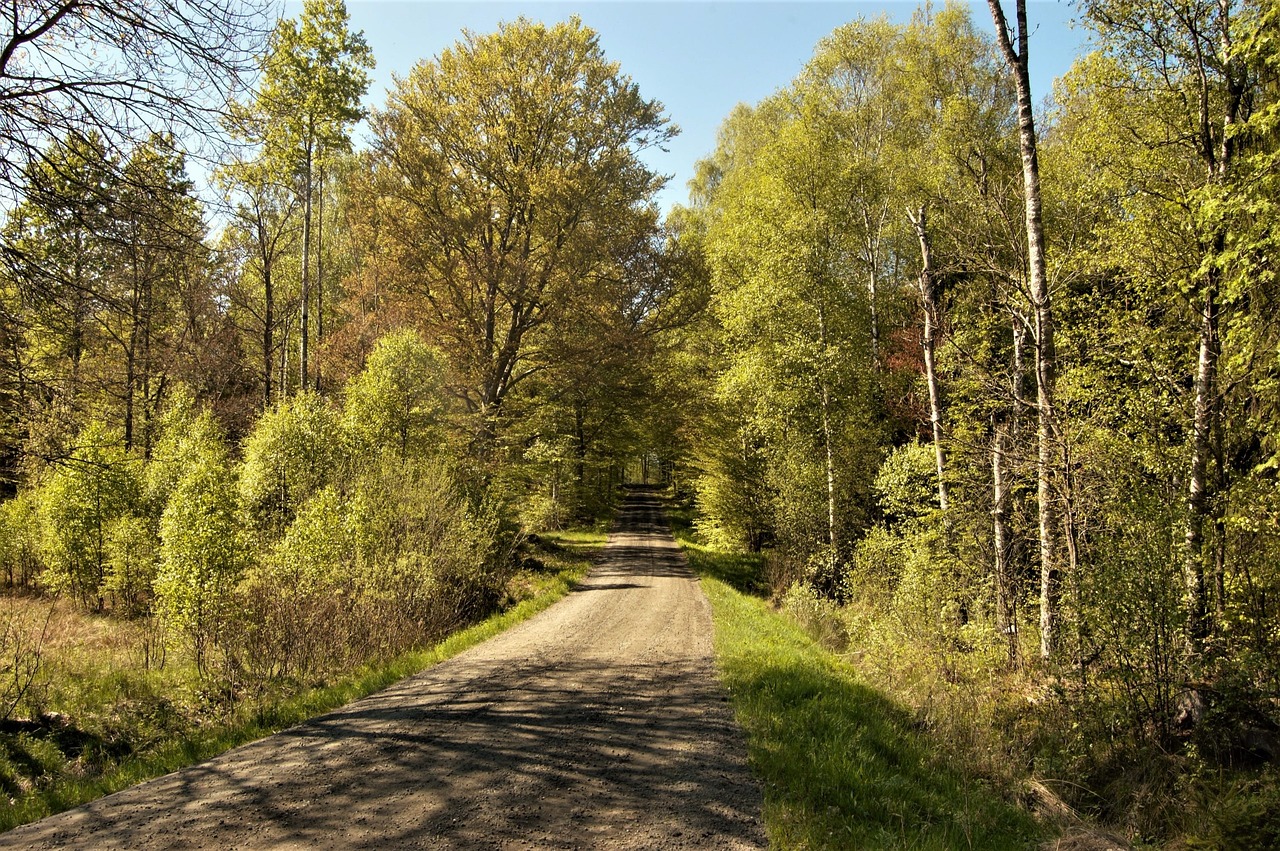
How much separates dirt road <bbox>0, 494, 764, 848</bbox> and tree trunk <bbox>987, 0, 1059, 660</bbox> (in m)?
4.58

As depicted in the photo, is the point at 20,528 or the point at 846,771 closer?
the point at 846,771

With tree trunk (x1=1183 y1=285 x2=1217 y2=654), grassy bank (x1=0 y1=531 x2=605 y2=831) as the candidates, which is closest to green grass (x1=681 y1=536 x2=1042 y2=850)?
tree trunk (x1=1183 y1=285 x2=1217 y2=654)

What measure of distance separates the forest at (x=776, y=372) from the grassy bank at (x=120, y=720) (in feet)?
1.32

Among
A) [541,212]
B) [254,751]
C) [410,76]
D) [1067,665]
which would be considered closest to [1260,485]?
[1067,665]

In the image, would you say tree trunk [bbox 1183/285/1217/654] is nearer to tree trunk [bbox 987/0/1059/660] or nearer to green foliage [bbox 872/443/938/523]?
tree trunk [bbox 987/0/1059/660]

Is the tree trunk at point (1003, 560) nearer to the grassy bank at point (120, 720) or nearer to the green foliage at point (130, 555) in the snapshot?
the grassy bank at point (120, 720)

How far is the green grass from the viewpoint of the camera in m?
5.03

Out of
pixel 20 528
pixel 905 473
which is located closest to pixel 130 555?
pixel 20 528

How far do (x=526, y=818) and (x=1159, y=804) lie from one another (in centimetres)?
642

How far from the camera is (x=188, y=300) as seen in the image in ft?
71.0

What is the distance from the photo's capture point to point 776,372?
1656 centimetres

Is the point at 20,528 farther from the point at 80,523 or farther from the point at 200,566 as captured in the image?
the point at 200,566

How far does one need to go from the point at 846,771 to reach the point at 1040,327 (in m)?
6.17

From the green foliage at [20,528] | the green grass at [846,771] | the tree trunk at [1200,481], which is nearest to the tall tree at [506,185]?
the green foliage at [20,528]
